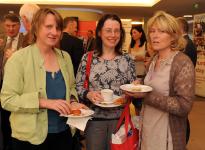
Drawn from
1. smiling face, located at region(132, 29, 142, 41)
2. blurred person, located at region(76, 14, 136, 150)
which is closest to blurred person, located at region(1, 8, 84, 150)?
blurred person, located at region(76, 14, 136, 150)

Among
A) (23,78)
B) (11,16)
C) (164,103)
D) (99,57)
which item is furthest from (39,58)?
(11,16)

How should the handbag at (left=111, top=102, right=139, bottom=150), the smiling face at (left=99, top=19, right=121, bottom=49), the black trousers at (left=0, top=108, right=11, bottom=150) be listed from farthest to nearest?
the black trousers at (left=0, top=108, right=11, bottom=150) → the smiling face at (left=99, top=19, right=121, bottom=49) → the handbag at (left=111, top=102, right=139, bottom=150)

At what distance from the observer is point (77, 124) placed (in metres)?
1.56

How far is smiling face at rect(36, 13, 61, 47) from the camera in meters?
1.53

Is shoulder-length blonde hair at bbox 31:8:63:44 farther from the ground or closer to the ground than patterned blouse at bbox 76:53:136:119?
farther from the ground

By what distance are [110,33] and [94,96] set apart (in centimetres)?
44

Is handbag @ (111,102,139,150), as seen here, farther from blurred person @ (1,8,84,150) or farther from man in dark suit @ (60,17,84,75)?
man in dark suit @ (60,17,84,75)

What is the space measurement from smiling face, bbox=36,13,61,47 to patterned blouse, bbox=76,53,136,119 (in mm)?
420

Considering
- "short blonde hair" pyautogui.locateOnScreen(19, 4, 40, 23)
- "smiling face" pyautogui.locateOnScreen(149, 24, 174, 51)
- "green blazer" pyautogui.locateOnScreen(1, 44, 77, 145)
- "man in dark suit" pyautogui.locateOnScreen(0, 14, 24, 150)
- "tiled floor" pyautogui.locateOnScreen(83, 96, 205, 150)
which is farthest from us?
"tiled floor" pyautogui.locateOnScreen(83, 96, 205, 150)

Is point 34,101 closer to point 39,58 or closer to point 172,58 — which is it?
point 39,58

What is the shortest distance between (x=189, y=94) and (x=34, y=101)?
0.82m

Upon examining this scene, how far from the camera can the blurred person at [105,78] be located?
185cm

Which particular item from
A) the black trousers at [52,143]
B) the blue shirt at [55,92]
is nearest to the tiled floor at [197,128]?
the black trousers at [52,143]

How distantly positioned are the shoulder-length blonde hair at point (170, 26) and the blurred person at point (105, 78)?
316mm
